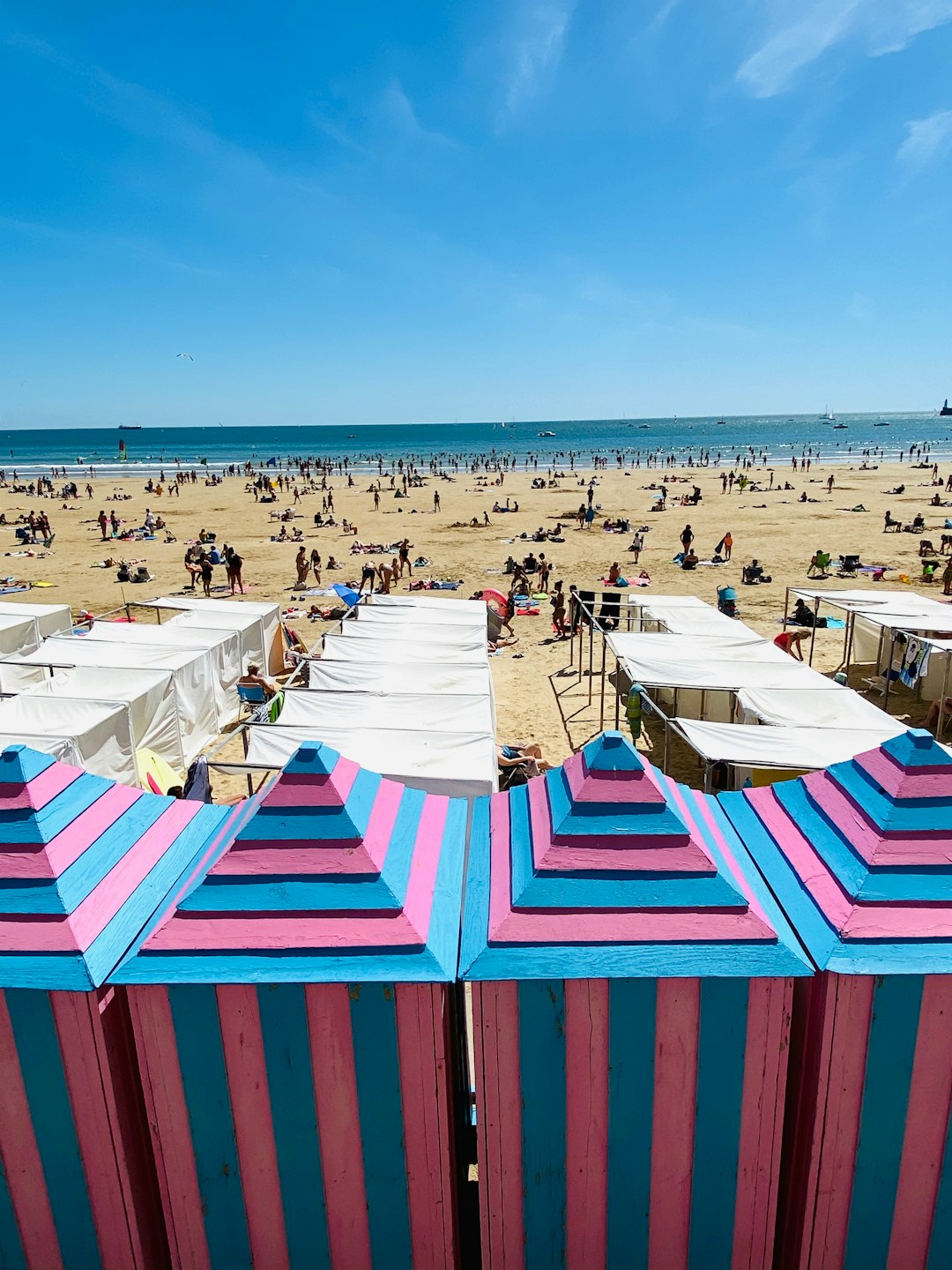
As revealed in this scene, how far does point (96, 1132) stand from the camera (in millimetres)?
2992

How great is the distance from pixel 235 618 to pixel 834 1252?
12.5 m

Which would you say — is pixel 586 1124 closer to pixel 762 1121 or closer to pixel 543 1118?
pixel 543 1118

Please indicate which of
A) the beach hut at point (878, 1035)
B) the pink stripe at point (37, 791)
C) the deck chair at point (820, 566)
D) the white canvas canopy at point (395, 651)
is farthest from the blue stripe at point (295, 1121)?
the deck chair at point (820, 566)

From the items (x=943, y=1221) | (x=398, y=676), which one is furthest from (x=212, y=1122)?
(x=398, y=676)

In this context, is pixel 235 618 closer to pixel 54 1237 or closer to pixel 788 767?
pixel 788 767

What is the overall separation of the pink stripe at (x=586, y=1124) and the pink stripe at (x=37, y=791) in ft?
8.06

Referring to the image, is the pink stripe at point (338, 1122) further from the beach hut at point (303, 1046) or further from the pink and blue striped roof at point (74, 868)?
the pink and blue striped roof at point (74, 868)

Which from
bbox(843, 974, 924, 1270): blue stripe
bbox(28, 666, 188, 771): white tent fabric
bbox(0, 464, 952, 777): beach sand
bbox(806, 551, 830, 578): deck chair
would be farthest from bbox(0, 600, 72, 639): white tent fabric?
bbox(806, 551, 830, 578): deck chair

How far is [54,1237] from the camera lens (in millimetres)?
3139

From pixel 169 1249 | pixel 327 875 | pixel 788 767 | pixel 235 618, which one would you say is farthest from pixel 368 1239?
pixel 235 618

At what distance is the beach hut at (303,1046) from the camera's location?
2.83 meters

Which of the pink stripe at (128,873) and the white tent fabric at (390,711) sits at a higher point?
the pink stripe at (128,873)

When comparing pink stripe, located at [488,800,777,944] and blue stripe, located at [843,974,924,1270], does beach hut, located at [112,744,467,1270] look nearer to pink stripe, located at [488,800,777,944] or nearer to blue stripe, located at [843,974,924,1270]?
pink stripe, located at [488,800,777,944]

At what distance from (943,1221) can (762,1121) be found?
0.93 meters
